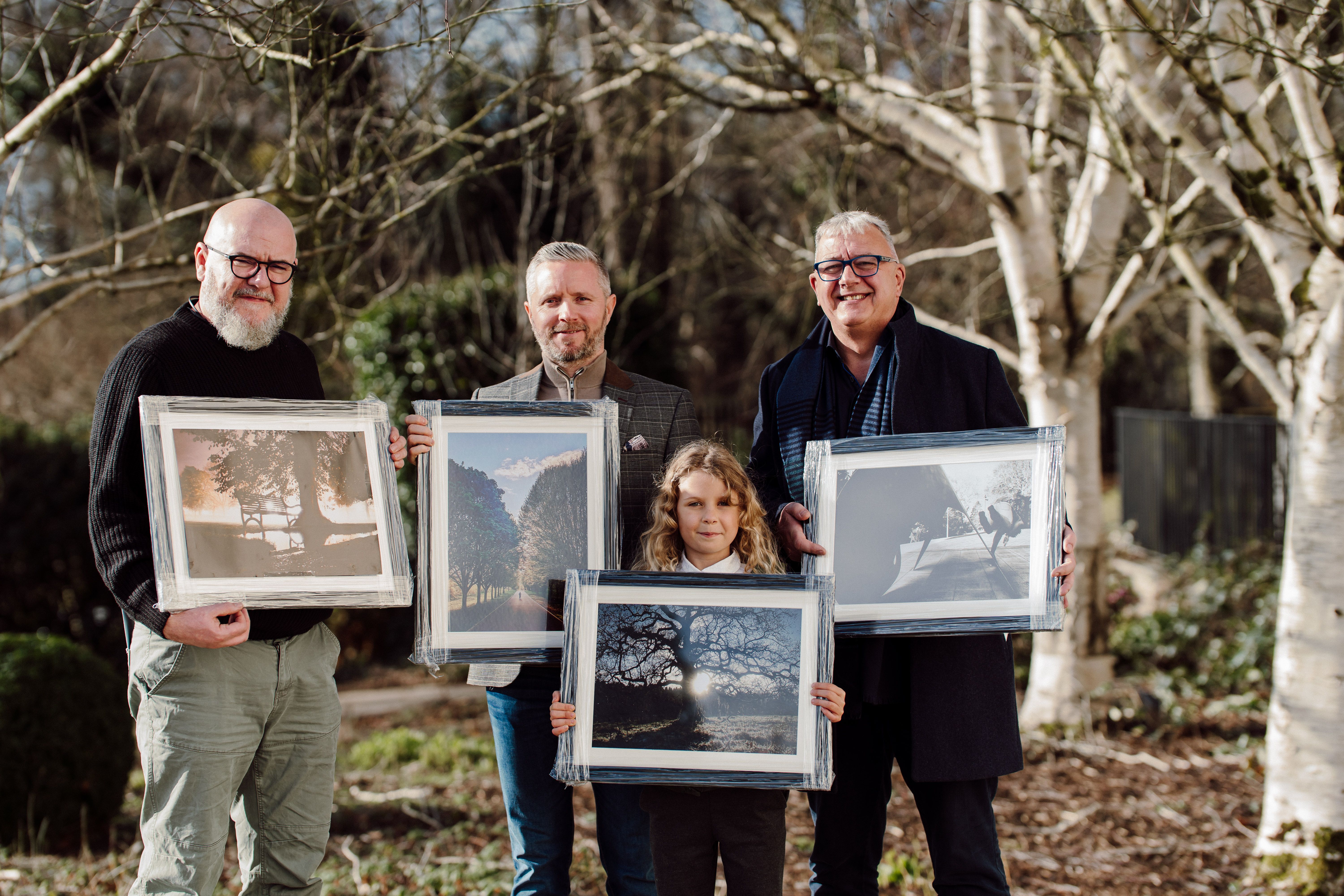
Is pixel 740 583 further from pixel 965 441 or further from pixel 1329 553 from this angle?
pixel 1329 553

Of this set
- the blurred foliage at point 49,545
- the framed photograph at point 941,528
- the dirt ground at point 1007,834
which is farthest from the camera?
the blurred foliage at point 49,545

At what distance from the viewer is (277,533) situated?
2480 millimetres

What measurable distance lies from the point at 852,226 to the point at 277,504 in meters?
1.72

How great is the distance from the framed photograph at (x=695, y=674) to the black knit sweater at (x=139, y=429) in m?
0.84

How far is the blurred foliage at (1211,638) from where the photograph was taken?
662cm

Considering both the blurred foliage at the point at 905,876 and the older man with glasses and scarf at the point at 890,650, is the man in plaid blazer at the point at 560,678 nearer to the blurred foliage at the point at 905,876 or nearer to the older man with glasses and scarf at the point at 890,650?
the older man with glasses and scarf at the point at 890,650

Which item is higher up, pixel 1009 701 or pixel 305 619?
pixel 305 619

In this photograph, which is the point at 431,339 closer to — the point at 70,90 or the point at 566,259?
the point at 70,90

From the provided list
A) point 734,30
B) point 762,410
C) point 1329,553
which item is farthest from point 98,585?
point 1329,553

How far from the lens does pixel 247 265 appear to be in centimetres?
257

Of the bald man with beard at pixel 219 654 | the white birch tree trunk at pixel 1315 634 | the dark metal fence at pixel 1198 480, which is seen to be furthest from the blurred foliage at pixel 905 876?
the dark metal fence at pixel 1198 480

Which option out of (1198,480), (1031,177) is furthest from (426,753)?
(1198,480)

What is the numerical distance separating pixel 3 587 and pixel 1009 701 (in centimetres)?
911

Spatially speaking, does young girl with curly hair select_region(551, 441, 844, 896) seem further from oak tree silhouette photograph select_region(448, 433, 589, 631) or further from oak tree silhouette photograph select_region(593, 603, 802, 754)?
oak tree silhouette photograph select_region(448, 433, 589, 631)
